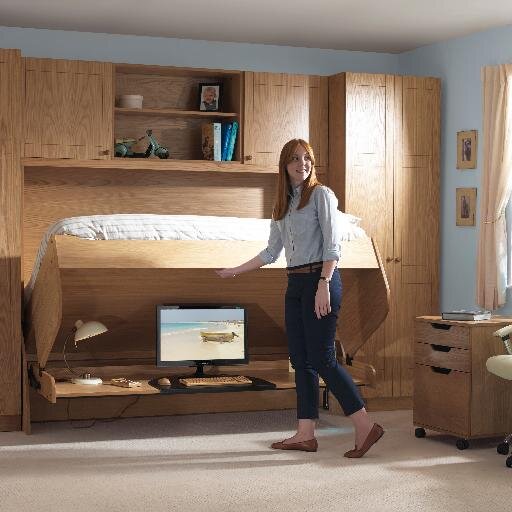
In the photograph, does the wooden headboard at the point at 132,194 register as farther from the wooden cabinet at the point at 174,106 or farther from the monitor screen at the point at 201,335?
the monitor screen at the point at 201,335

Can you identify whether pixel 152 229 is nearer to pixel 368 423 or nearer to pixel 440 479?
pixel 368 423

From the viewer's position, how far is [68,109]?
542cm

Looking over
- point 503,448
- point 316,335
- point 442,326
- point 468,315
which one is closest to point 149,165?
point 316,335

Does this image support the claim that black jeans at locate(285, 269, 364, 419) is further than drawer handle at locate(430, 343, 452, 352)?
No

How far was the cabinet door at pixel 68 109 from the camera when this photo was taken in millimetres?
5359

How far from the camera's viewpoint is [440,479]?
4105 millimetres

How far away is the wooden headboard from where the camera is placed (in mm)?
5578

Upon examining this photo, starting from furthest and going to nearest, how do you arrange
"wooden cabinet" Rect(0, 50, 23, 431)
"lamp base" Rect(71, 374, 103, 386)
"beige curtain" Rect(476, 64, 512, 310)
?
"beige curtain" Rect(476, 64, 512, 310), "wooden cabinet" Rect(0, 50, 23, 431), "lamp base" Rect(71, 374, 103, 386)

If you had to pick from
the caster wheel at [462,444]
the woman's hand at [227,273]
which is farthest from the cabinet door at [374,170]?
the woman's hand at [227,273]

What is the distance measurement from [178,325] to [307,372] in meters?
1.06

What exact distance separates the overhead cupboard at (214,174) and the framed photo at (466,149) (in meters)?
0.17

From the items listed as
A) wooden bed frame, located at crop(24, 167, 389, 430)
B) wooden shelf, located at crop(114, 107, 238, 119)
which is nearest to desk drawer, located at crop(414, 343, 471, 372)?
wooden bed frame, located at crop(24, 167, 389, 430)

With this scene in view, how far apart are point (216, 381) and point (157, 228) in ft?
3.18

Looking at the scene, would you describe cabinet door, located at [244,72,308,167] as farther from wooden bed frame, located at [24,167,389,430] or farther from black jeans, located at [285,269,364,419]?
black jeans, located at [285,269,364,419]
